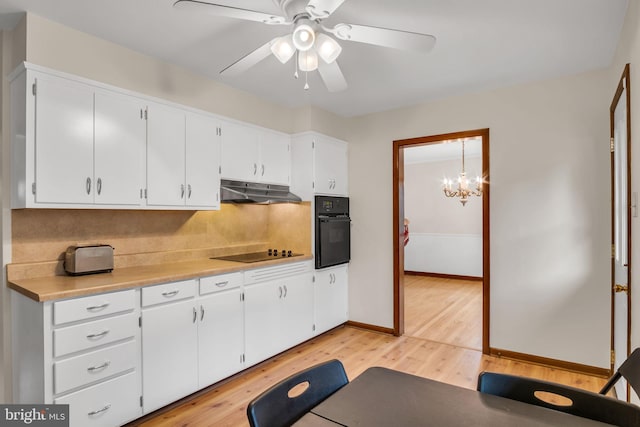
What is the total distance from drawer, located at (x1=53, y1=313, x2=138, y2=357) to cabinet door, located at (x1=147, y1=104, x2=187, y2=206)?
2.90 ft

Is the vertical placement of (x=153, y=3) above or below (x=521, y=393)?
above

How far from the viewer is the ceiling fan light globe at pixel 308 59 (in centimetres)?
188

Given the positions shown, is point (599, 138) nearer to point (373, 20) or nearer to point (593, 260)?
point (593, 260)

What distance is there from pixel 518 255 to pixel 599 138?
46.4 inches

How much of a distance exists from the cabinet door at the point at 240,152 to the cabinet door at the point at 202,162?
0.09 m

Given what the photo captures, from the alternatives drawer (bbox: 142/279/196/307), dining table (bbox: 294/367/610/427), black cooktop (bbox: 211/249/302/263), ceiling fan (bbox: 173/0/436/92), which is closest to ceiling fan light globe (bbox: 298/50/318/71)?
ceiling fan (bbox: 173/0/436/92)

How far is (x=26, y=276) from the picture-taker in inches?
88.5

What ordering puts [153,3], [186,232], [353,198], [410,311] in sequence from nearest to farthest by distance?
[153,3] < [186,232] < [353,198] < [410,311]

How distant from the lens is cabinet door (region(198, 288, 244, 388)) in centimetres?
260

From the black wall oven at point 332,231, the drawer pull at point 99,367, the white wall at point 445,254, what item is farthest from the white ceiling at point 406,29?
the white wall at point 445,254

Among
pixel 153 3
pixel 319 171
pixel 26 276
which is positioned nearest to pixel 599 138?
pixel 319 171

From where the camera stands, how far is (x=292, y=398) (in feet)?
4.03

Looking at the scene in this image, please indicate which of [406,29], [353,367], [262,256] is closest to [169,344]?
[262,256]

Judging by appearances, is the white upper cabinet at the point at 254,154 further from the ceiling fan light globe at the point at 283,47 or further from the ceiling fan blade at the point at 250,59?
the ceiling fan light globe at the point at 283,47
